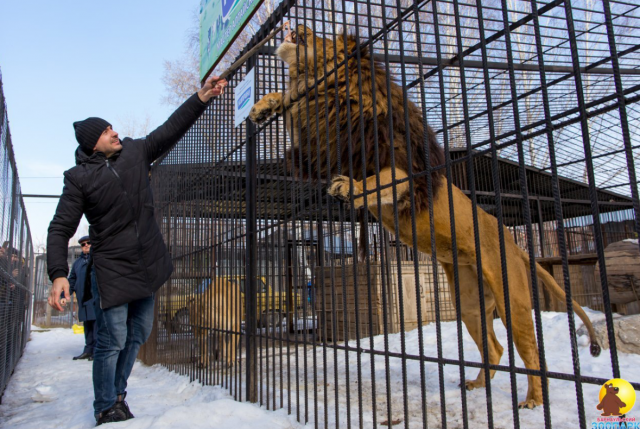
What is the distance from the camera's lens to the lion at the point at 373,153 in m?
2.72

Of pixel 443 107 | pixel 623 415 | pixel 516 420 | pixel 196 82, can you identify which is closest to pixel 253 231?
pixel 443 107

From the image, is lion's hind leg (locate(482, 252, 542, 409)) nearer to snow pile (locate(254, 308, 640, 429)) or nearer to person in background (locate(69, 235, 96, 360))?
snow pile (locate(254, 308, 640, 429))

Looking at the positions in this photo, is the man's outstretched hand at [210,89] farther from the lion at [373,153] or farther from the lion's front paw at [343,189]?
the lion's front paw at [343,189]

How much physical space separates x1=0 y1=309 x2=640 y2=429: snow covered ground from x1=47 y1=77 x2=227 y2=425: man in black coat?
486 mm

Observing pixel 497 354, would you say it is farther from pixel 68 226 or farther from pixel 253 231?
pixel 68 226

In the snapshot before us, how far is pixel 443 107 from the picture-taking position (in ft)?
6.41

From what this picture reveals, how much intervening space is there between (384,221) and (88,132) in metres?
2.40

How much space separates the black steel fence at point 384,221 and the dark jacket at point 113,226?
35.3 inches

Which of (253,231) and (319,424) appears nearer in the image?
(319,424)

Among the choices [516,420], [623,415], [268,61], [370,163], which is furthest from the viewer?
[268,61]

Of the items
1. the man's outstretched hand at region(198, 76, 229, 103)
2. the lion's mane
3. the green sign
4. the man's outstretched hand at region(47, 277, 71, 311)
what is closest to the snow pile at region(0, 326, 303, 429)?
the man's outstretched hand at region(47, 277, 71, 311)

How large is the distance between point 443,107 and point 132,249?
2.54 metres

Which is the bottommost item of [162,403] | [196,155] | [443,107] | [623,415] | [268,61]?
[162,403]

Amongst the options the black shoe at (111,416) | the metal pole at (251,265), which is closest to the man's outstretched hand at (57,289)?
the black shoe at (111,416)
